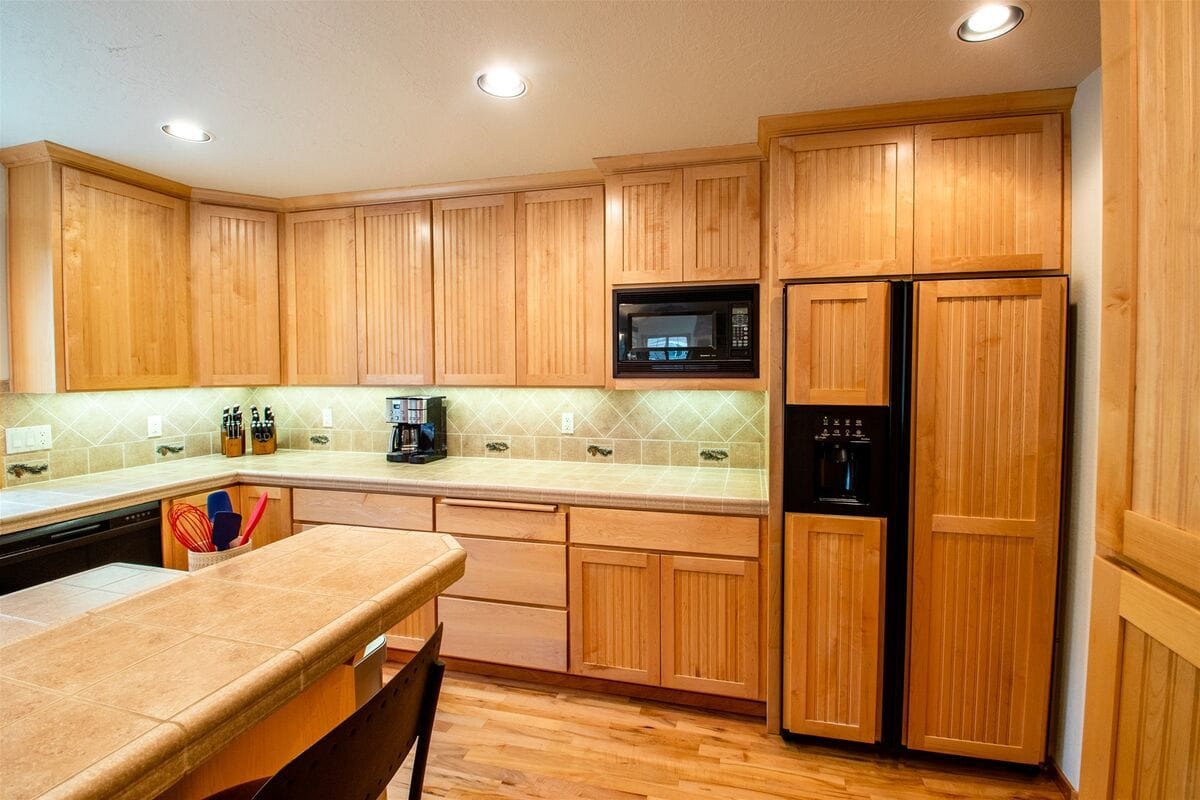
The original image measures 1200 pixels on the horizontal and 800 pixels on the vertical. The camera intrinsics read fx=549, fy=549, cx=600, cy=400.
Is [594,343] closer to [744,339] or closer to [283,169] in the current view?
[744,339]

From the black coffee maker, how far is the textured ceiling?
123cm

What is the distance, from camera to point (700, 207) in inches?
94.0

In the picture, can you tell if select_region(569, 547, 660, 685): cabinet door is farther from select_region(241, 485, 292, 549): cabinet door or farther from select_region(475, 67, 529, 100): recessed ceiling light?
select_region(475, 67, 529, 100): recessed ceiling light

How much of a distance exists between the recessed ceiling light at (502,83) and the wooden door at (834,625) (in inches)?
69.1

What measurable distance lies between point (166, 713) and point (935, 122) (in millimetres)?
2471

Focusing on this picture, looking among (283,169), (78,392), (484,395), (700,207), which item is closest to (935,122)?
(700,207)

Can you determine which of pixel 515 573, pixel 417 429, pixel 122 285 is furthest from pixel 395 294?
pixel 515 573

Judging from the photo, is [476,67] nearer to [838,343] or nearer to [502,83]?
[502,83]

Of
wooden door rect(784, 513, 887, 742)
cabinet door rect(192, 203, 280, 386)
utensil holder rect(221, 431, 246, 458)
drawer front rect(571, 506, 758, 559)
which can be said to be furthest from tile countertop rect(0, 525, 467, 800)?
utensil holder rect(221, 431, 246, 458)

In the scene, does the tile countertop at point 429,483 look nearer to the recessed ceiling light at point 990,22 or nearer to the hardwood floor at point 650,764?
the hardwood floor at point 650,764

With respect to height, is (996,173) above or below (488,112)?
below

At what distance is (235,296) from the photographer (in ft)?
9.71

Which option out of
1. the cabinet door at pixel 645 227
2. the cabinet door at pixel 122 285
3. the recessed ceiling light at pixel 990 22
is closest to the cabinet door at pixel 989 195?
the recessed ceiling light at pixel 990 22

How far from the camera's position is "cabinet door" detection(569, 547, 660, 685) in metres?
2.27
